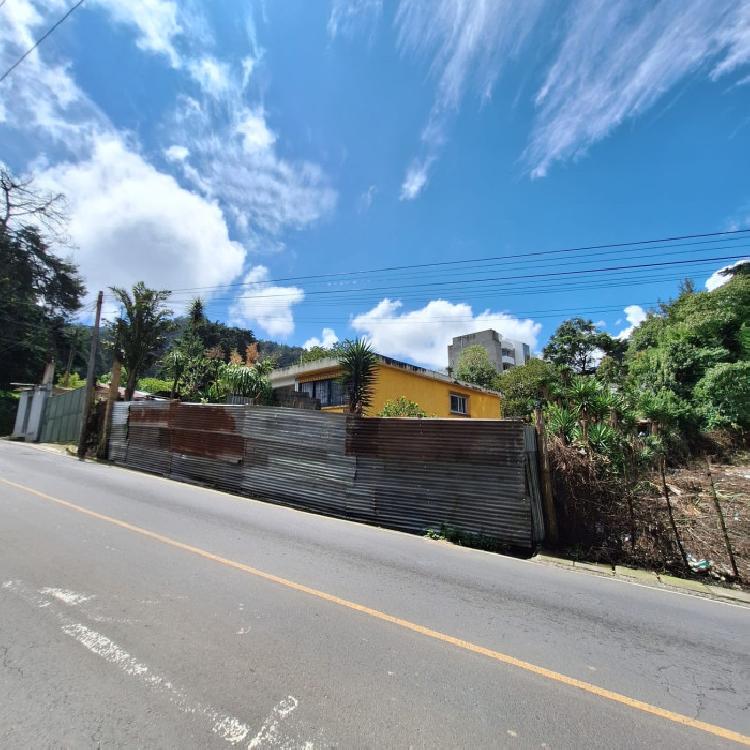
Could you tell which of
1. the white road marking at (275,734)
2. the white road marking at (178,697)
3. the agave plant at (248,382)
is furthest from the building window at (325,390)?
the white road marking at (275,734)

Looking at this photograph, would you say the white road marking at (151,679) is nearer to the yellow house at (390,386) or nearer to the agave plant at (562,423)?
the agave plant at (562,423)

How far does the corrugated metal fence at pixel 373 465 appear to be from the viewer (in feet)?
26.1

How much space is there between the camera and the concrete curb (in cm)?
590

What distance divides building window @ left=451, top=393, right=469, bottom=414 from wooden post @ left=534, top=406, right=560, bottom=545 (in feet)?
53.4

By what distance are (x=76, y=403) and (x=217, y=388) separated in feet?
33.1

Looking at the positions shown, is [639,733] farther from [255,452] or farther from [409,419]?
[255,452]

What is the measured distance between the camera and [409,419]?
9344mm

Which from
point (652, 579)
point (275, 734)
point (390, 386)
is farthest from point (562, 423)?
point (390, 386)

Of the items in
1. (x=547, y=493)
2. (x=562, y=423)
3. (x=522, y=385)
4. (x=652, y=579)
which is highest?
(x=522, y=385)

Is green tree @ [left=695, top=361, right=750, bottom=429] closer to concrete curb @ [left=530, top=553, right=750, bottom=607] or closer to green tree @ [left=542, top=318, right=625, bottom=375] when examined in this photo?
concrete curb @ [left=530, top=553, right=750, bottom=607]

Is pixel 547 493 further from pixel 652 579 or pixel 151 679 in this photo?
pixel 151 679

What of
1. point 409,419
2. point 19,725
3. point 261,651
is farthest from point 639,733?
point 409,419

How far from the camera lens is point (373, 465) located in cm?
956

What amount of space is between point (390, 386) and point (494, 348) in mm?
52432
